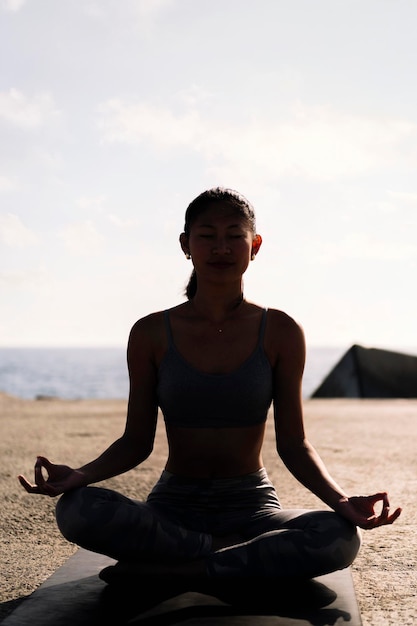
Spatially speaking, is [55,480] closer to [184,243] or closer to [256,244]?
[184,243]

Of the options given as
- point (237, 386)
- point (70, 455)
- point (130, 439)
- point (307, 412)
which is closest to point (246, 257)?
point (237, 386)

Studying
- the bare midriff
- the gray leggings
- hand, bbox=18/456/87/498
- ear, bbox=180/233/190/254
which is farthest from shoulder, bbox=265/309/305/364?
hand, bbox=18/456/87/498

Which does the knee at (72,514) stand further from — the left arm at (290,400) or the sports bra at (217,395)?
the left arm at (290,400)

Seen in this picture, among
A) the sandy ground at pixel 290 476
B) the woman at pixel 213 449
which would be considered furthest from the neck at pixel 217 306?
the sandy ground at pixel 290 476

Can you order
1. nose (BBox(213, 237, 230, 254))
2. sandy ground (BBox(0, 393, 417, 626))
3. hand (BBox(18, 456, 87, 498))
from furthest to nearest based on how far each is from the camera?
1. sandy ground (BBox(0, 393, 417, 626))
2. nose (BBox(213, 237, 230, 254))
3. hand (BBox(18, 456, 87, 498))

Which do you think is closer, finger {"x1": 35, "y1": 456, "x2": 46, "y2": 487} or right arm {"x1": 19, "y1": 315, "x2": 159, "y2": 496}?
finger {"x1": 35, "y1": 456, "x2": 46, "y2": 487}

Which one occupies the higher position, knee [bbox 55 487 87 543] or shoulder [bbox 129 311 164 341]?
shoulder [bbox 129 311 164 341]

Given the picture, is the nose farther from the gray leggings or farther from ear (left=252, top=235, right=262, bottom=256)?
the gray leggings

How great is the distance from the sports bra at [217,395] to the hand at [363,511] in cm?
39

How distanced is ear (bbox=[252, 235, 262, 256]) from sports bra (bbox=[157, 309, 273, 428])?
326 millimetres

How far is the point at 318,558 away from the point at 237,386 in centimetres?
55

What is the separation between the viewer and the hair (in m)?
2.46

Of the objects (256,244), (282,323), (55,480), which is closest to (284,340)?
(282,323)

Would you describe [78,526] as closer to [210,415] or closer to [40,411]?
[210,415]
